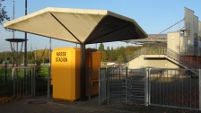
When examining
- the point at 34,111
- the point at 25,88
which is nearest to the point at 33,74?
the point at 25,88

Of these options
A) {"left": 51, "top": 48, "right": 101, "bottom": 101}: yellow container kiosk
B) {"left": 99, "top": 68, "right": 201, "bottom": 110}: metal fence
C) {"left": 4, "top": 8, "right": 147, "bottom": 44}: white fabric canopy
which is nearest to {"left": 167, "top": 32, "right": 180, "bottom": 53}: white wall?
{"left": 4, "top": 8, "right": 147, "bottom": 44}: white fabric canopy

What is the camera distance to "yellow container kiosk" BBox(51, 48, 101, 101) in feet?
35.1

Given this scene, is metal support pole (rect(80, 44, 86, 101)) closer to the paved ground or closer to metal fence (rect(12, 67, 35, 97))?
the paved ground

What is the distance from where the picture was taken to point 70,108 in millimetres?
9641

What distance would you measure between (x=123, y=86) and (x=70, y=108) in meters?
2.23

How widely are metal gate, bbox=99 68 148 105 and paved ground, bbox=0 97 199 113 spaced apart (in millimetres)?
416

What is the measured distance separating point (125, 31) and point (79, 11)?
115 inches

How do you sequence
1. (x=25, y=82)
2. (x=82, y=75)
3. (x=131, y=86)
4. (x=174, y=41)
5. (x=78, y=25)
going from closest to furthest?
1. (x=78, y=25)
2. (x=131, y=86)
3. (x=82, y=75)
4. (x=25, y=82)
5. (x=174, y=41)

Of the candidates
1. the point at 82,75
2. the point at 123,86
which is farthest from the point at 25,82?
the point at 123,86

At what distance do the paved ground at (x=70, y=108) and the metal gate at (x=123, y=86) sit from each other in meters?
0.42

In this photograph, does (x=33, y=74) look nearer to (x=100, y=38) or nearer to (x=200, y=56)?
(x=100, y=38)

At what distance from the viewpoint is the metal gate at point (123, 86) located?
33.2ft

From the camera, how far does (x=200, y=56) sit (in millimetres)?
37562

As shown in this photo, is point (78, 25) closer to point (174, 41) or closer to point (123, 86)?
point (123, 86)
